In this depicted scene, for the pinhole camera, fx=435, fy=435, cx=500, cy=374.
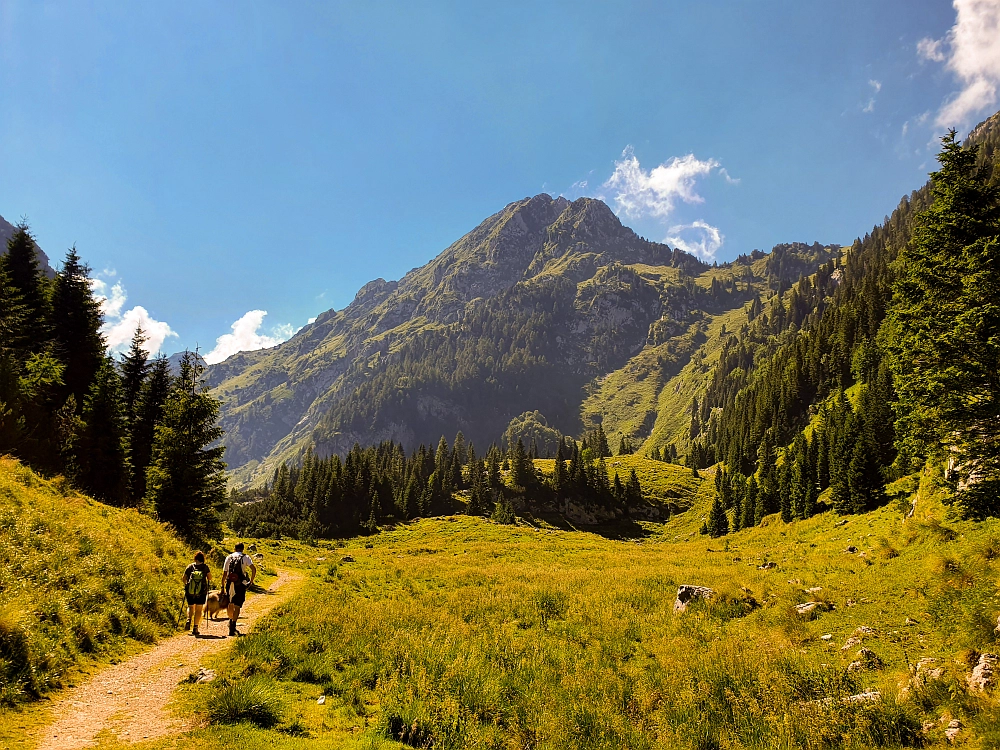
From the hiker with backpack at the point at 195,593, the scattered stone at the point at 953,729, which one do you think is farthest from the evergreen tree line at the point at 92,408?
the scattered stone at the point at 953,729

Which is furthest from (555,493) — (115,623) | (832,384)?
(115,623)

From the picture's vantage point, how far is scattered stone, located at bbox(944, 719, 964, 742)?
7.21 m

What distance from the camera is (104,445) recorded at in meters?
34.8

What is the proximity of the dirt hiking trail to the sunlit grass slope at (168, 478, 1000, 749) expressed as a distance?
78cm

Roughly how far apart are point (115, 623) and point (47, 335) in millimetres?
41574

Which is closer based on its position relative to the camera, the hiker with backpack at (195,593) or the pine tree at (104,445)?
the hiker with backpack at (195,593)

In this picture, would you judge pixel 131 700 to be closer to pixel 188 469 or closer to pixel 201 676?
pixel 201 676

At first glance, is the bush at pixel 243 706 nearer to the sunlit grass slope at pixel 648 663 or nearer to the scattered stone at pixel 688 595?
the sunlit grass slope at pixel 648 663

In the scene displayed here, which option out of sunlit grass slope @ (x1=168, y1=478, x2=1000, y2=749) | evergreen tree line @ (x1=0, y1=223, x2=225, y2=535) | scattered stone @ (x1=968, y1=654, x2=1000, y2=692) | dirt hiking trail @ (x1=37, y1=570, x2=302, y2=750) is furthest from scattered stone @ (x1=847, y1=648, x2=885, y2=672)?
evergreen tree line @ (x1=0, y1=223, x2=225, y2=535)

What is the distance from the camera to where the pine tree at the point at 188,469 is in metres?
30.7

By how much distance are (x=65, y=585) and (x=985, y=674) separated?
2301 cm

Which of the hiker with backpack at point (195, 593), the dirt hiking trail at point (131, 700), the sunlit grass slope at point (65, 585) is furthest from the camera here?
the hiker with backpack at point (195, 593)

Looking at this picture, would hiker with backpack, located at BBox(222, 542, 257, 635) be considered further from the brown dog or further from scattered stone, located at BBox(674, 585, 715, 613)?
scattered stone, located at BBox(674, 585, 715, 613)

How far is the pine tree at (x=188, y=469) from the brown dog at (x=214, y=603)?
55.3ft
